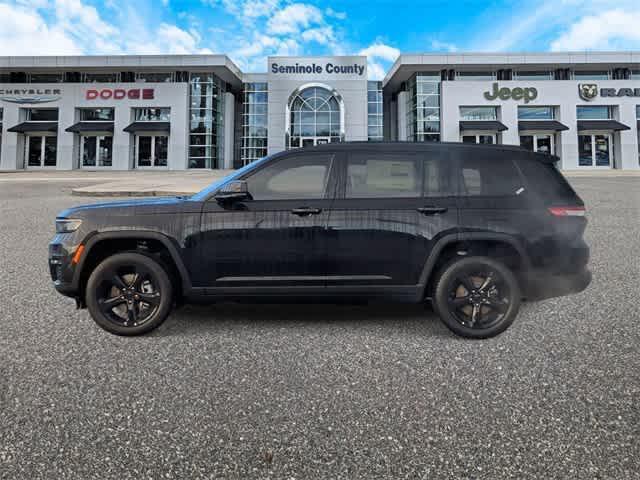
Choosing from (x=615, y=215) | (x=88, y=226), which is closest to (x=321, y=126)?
(x=615, y=215)

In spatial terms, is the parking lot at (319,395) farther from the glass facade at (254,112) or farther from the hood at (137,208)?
the glass facade at (254,112)

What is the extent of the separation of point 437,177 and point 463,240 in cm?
65

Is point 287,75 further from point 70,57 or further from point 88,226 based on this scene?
point 88,226

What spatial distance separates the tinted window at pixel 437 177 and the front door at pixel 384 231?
0.01 meters

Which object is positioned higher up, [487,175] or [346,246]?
[487,175]

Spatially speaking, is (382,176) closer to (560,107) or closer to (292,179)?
(292,179)

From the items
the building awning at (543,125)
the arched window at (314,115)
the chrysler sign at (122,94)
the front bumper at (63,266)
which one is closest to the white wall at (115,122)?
the chrysler sign at (122,94)

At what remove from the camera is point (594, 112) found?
3969cm

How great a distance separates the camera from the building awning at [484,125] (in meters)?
37.9

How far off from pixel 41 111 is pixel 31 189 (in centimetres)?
2875

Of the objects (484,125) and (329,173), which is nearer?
(329,173)

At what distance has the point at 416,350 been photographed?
343 centimetres

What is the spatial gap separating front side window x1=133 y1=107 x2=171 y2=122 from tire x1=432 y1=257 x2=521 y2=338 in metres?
41.4

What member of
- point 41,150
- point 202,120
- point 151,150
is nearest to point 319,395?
point 202,120
